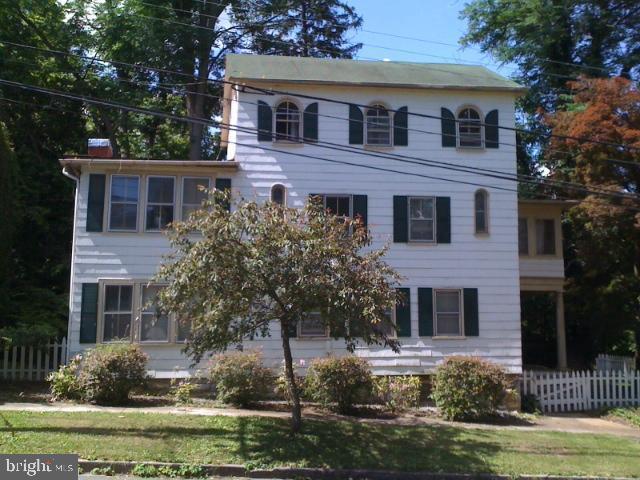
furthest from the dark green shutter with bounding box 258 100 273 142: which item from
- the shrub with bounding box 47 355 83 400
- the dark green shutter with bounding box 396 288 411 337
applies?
the shrub with bounding box 47 355 83 400

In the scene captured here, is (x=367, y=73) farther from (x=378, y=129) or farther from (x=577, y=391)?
(x=577, y=391)

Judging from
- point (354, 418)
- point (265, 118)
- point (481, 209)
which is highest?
point (265, 118)

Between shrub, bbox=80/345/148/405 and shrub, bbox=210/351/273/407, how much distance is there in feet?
5.84

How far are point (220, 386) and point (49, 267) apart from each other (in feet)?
36.3

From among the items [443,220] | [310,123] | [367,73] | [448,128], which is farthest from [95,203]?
[448,128]

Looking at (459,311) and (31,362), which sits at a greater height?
(459,311)

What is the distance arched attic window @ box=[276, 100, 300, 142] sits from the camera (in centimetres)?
1717

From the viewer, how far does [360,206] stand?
16.9m

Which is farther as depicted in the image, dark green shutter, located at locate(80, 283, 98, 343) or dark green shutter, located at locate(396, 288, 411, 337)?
dark green shutter, located at locate(396, 288, 411, 337)

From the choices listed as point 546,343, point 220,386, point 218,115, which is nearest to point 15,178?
point 220,386

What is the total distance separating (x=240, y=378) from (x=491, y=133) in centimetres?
967

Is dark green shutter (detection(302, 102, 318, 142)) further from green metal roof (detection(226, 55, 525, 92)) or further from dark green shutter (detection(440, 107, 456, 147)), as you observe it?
dark green shutter (detection(440, 107, 456, 147))

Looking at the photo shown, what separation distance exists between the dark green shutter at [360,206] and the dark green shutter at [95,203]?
6.72m


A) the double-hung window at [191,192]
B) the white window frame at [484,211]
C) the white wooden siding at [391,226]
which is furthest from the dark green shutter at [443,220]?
the double-hung window at [191,192]
